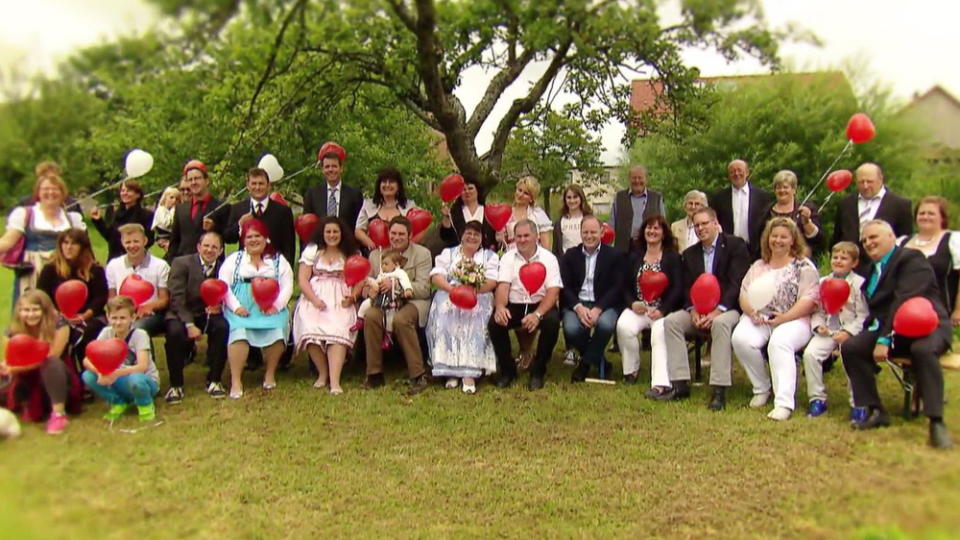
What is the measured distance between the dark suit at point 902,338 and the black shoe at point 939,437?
7 centimetres

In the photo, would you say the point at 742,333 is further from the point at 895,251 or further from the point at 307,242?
the point at 307,242

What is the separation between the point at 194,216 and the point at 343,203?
126cm

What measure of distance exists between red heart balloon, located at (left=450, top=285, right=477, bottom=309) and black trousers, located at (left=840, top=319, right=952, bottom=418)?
8.65ft

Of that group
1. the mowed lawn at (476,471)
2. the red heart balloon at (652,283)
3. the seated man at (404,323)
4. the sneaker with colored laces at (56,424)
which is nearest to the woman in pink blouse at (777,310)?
the mowed lawn at (476,471)

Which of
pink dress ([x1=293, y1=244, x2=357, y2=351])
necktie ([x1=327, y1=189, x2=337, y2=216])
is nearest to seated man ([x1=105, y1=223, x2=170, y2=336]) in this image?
pink dress ([x1=293, y1=244, x2=357, y2=351])

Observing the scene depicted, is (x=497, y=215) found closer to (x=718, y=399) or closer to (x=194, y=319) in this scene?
(x=718, y=399)

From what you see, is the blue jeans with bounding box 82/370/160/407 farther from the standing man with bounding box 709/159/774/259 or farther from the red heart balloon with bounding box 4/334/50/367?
the standing man with bounding box 709/159/774/259

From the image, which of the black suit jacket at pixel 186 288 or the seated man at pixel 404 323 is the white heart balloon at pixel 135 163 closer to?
the black suit jacket at pixel 186 288

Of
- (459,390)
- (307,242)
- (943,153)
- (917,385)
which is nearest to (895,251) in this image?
(917,385)

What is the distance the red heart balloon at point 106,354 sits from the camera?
16.5 feet

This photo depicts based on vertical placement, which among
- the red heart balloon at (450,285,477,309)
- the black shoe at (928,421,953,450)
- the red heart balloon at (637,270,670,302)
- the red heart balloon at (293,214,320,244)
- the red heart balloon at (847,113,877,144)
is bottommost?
the black shoe at (928,421,953,450)

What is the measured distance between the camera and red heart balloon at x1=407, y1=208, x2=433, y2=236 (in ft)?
21.8

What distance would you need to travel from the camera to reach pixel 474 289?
241 inches

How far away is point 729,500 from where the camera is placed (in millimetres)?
3979
